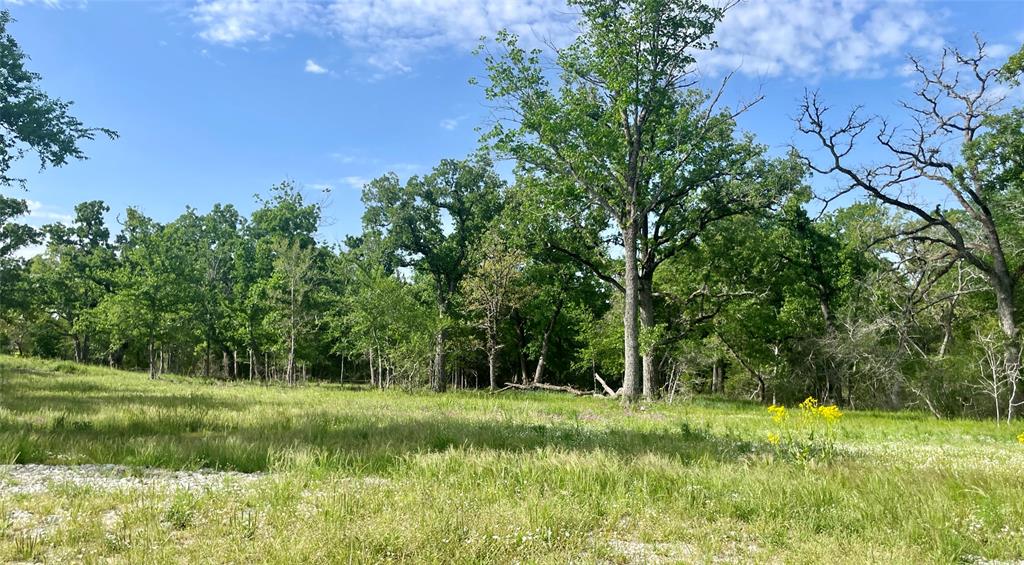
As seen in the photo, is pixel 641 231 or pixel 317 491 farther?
pixel 641 231

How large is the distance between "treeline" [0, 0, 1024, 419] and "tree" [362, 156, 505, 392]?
0.14 metres

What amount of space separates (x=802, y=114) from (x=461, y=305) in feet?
74.5

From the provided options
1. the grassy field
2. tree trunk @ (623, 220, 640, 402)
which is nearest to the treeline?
tree trunk @ (623, 220, 640, 402)

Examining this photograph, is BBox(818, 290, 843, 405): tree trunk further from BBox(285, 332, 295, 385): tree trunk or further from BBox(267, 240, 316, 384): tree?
BBox(267, 240, 316, 384): tree

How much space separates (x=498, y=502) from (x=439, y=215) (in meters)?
32.4

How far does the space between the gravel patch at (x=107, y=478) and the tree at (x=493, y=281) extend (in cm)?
2609

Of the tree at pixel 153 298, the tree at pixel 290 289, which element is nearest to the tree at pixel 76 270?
the tree at pixel 153 298

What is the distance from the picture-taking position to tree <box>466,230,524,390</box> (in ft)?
110

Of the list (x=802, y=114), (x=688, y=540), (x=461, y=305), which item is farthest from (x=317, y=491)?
(x=461, y=305)

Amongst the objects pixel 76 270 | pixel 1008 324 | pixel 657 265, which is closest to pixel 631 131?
pixel 657 265

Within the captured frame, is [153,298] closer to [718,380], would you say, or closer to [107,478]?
[107,478]

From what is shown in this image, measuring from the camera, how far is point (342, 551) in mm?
3910

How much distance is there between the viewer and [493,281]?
3438cm

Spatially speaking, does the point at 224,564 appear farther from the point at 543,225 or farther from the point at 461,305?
the point at 461,305
